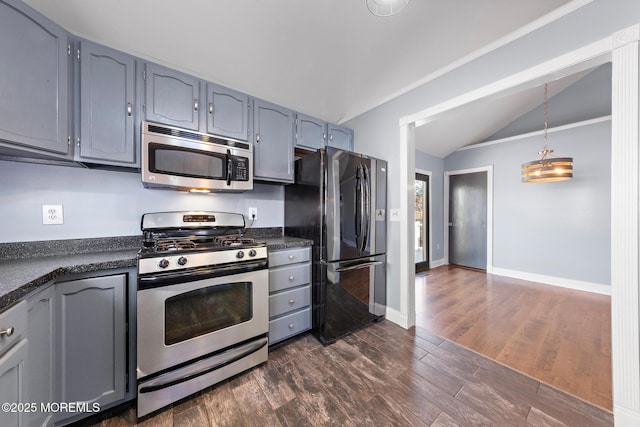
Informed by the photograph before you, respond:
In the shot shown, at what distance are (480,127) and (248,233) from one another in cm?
468

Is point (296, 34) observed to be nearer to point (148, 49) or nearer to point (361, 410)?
point (148, 49)

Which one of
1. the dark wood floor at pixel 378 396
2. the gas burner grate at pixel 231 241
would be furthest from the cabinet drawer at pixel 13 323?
the gas burner grate at pixel 231 241

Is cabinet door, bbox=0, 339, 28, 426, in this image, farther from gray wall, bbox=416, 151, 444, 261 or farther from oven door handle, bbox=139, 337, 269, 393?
gray wall, bbox=416, 151, 444, 261

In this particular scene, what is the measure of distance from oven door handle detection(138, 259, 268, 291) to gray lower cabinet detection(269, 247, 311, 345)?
0.26m

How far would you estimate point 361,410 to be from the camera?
4.49 ft

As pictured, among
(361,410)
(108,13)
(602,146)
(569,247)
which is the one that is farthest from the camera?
(569,247)

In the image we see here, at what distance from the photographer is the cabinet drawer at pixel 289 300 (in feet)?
6.36

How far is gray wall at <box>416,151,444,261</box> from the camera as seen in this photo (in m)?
4.88

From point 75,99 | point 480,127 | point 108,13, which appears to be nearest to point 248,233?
point 75,99

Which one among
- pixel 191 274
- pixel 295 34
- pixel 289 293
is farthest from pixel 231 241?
pixel 295 34

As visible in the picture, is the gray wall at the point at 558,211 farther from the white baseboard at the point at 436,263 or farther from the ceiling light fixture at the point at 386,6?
the ceiling light fixture at the point at 386,6

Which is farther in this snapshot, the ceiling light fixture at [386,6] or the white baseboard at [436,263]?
the white baseboard at [436,263]

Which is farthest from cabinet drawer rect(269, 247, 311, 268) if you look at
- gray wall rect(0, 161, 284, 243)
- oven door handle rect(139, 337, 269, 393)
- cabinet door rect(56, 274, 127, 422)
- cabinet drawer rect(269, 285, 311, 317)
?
cabinet door rect(56, 274, 127, 422)

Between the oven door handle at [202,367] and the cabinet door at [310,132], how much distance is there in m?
1.94
